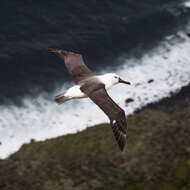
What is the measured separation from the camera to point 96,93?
1425 centimetres

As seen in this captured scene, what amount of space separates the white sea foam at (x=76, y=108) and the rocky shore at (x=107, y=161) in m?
5.96

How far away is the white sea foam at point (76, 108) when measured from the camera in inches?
1037

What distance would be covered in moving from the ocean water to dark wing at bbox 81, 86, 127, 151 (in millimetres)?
12260

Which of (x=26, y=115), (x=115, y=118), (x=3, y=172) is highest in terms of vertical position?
(x=115, y=118)

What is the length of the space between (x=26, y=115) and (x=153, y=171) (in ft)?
40.2

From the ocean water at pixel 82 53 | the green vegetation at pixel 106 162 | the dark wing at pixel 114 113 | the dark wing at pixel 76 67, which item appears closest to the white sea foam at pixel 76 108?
the ocean water at pixel 82 53

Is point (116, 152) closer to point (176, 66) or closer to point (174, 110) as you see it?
point (174, 110)

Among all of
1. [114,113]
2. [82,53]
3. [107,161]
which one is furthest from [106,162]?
[82,53]

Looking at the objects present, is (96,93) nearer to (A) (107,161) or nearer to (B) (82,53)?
(A) (107,161)

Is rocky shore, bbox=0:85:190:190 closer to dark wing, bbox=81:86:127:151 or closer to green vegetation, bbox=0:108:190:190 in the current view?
green vegetation, bbox=0:108:190:190

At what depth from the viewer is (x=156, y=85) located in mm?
29766

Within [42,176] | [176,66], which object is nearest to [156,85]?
[176,66]

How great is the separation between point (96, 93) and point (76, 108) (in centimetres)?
1387

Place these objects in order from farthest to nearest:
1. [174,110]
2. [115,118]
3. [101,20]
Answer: [101,20]
[174,110]
[115,118]
